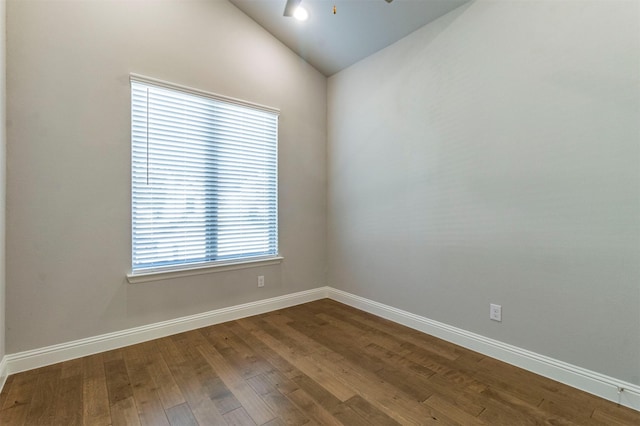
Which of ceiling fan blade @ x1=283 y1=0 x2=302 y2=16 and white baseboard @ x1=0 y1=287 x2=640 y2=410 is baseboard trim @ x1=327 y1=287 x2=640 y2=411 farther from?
ceiling fan blade @ x1=283 y1=0 x2=302 y2=16

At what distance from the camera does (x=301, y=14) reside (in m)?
2.88

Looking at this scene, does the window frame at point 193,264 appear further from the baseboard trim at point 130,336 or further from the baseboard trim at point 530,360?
the baseboard trim at point 530,360

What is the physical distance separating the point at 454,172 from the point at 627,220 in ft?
3.60

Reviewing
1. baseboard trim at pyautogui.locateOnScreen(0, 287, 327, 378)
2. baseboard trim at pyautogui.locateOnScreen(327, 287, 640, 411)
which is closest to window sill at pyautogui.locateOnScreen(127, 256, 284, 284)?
baseboard trim at pyautogui.locateOnScreen(0, 287, 327, 378)

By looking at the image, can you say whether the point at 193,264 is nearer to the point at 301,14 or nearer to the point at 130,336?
the point at 130,336

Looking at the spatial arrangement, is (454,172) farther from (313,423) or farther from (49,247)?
(49,247)

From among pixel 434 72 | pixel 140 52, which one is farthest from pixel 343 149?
pixel 140 52

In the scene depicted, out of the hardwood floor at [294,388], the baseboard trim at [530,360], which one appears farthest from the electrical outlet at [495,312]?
the hardwood floor at [294,388]

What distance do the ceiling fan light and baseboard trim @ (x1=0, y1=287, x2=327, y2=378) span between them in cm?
294

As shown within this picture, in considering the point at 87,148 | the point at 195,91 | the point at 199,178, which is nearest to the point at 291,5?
the point at 195,91

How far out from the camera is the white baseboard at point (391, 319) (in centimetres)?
182

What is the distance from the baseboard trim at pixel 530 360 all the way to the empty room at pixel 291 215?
0.01 m

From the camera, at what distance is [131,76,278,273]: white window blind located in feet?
8.38

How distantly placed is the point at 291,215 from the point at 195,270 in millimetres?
1204
